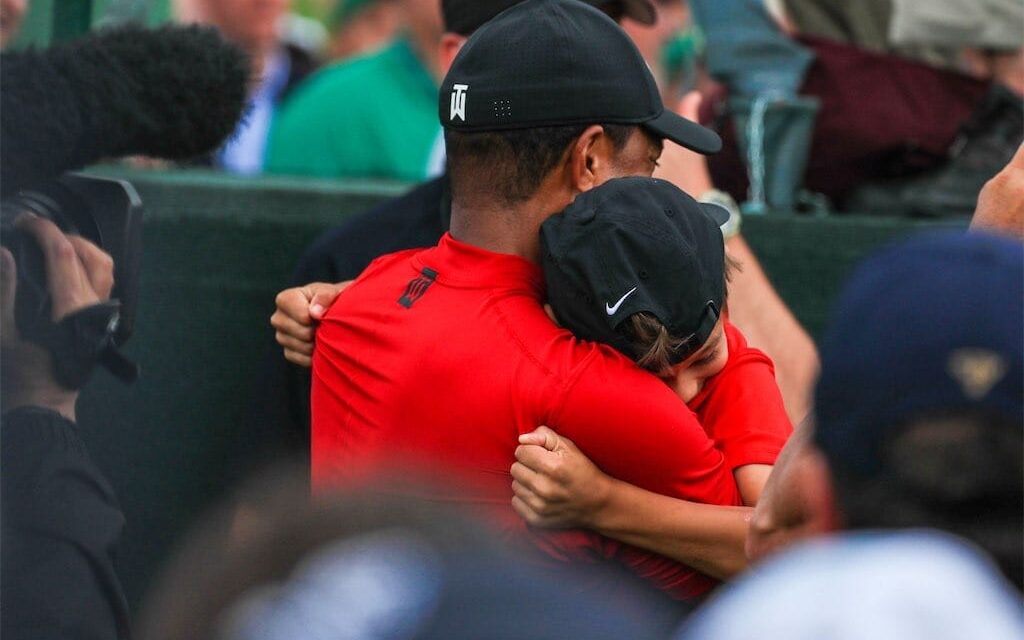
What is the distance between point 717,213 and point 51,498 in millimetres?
1072

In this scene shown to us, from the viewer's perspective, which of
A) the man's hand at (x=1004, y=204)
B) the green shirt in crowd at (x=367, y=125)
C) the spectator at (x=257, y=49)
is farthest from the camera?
the spectator at (x=257, y=49)

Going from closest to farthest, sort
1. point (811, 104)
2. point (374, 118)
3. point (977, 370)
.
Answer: point (977, 370), point (811, 104), point (374, 118)

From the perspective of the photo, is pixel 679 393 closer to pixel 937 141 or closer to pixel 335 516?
pixel 335 516

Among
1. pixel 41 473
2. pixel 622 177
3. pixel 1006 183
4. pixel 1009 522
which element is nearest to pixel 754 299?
pixel 622 177

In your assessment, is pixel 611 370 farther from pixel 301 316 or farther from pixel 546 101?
pixel 301 316

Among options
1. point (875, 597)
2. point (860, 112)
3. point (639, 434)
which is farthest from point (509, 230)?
point (860, 112)

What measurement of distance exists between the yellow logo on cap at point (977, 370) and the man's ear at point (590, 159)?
1309 millimetres

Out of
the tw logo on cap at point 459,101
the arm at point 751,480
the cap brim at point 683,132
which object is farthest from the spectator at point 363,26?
the arm at point 751,480

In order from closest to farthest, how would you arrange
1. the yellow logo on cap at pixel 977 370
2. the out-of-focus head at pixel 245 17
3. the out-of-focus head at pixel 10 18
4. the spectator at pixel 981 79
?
the yellow logo on cap at pixel 977 370 → the out-of-focus head at pixel 10 18 → the spectator at pixel 981 79 → the out-of-focus head at pixel 245 17

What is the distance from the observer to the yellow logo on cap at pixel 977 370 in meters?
1.18

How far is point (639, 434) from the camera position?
221 centimetres

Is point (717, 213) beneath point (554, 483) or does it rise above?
above

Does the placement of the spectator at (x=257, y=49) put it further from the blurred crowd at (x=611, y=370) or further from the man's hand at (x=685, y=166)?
the man's hand at (x=685, y=166)

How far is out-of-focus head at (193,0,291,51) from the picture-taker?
6176 mm
